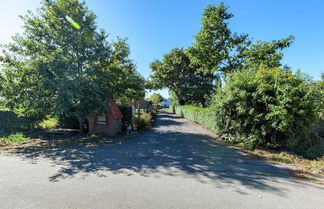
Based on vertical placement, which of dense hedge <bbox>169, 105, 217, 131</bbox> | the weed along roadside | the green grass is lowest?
the weed along roadside

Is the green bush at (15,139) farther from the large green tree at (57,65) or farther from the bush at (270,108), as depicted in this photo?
the bush at (270,108)

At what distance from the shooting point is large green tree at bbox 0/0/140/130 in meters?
8.56

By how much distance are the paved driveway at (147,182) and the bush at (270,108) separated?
8.01 feet

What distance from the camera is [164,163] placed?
238 inches

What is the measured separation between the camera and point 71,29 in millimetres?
9266

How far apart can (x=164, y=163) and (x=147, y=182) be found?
1.69m

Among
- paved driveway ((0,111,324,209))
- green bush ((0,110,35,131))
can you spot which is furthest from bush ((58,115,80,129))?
paved driveway ((0,111,324,209))

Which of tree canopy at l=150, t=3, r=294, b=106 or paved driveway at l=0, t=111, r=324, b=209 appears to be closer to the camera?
paved driveway at l=0, t=111, r=324, b=209

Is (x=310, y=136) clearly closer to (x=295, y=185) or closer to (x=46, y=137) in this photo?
(x=295, y=185)

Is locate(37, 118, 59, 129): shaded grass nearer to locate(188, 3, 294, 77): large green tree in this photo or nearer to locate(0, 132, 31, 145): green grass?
locate(0, 132, 31, 145): green grass

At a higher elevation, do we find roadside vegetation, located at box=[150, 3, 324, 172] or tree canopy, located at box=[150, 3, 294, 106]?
tree canopy, located at box=[150, 3, 294, 106]

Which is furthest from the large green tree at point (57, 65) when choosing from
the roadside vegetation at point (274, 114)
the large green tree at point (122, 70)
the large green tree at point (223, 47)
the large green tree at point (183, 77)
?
the large green tree at point (183, 77)

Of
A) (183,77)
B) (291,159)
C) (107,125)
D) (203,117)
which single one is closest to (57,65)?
(107,125)

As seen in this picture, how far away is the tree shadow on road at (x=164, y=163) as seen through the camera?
4824mm
